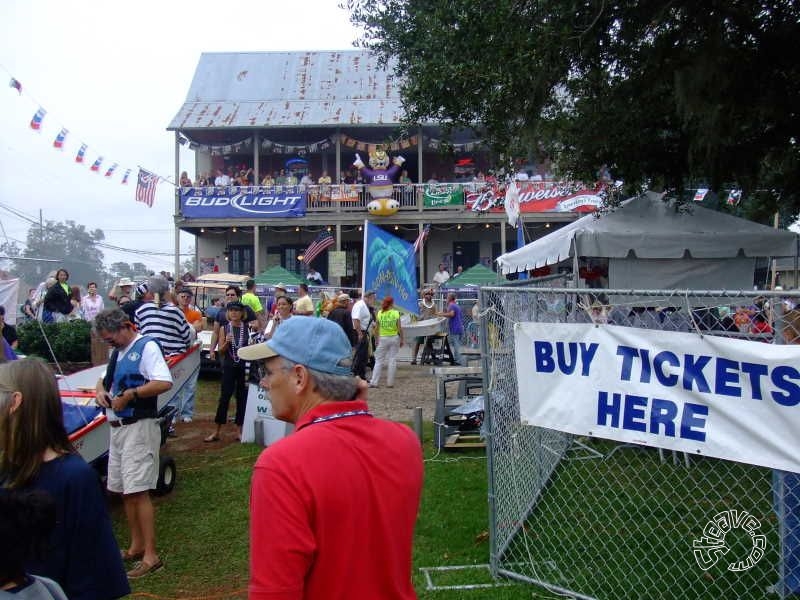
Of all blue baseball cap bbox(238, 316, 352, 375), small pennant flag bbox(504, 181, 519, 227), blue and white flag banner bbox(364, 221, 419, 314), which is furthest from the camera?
blue and white flag banner bbox(364, 221, 419, 314)

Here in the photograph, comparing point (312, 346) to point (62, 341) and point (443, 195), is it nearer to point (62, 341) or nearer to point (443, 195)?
point (62, 341)

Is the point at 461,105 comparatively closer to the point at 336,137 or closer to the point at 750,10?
the point at 750,10

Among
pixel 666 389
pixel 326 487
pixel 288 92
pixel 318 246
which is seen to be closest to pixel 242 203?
pixel 318 246

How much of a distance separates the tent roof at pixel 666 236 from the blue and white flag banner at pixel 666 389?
5607mm

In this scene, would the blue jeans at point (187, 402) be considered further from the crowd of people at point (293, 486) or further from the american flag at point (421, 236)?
the american flag at point (421, 236)

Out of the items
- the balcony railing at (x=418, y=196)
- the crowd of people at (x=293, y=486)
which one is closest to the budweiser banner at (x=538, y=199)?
the balcony railing at (x=418, y=196)

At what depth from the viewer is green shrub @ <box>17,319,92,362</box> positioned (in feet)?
42.3

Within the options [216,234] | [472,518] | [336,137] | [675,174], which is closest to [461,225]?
[336,137]

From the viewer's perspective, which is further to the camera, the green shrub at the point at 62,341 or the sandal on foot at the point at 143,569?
the green shrub at the point at 62,341

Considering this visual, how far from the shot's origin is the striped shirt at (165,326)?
25.2 feet

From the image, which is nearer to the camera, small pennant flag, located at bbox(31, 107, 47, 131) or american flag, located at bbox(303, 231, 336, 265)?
small pennant flag, located at bbox(31, 107, 47, 131)

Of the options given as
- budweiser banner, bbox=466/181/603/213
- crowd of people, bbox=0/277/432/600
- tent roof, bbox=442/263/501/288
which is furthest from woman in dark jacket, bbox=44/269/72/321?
budweiser banner, bbox=466/181/603/213

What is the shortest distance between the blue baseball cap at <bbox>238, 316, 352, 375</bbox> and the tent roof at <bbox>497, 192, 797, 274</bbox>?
7.74 meters

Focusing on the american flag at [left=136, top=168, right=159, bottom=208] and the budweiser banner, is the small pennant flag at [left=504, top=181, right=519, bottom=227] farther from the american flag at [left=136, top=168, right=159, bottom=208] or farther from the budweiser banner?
the american flag at [left=136, top=168, right=159, bottom=208]
